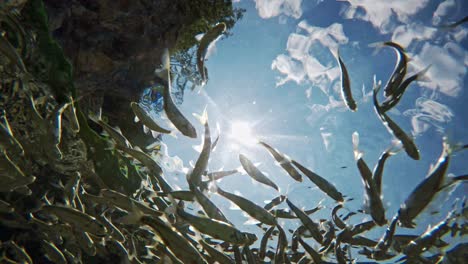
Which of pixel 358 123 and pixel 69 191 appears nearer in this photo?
pixel 69 191

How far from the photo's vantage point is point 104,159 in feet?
13.6

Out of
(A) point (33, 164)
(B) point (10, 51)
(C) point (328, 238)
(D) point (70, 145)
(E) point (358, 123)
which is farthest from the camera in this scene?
(E) point (358, 123)

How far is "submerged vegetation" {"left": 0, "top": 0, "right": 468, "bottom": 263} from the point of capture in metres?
2.43

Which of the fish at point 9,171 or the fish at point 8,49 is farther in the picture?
the fish at point 9,171

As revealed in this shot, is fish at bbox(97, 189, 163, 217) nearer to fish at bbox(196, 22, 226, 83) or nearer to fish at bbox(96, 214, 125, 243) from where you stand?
fish at bbox(96, 214, 125, 243)

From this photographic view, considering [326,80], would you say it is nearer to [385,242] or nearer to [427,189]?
[385,242]

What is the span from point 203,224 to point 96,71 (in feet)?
11.4

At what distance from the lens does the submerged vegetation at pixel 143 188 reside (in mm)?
→ 2434

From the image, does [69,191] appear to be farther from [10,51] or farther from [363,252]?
[363,252]

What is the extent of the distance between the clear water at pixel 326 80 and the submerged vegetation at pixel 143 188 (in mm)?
5360

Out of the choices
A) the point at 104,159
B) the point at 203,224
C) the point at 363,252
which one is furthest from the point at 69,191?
the point at 363,252

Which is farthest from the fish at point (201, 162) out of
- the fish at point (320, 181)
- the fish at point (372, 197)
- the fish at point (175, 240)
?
the fish at point (372, 197)

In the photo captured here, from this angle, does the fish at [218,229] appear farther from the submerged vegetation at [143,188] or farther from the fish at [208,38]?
the fish at [208,38]

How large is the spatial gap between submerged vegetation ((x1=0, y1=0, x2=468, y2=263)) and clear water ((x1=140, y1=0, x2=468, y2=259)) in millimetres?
5360
